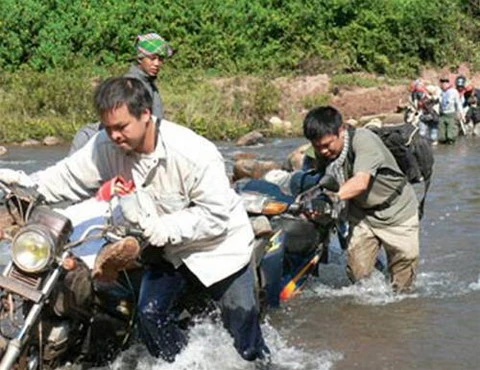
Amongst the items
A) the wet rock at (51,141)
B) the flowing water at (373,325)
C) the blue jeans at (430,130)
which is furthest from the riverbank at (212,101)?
the flowing water at (373,325)

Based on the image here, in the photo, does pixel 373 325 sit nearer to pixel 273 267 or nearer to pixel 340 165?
pixel 273 267

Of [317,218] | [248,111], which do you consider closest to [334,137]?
[317,218]

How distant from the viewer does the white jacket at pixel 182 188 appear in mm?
4074

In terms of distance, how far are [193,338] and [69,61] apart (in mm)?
22618

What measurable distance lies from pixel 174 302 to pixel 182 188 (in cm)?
68

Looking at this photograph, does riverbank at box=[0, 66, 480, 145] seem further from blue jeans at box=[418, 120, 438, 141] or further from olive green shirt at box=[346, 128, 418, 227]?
olive green shirt at box=[346, 128, 418, 227]

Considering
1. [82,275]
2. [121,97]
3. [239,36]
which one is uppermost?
[121,97]

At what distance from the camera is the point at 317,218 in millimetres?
6082

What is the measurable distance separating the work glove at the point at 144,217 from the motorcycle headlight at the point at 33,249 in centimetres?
35

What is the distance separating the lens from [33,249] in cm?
363

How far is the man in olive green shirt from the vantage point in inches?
230

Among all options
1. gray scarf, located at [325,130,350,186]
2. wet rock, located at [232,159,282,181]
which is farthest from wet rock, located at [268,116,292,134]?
gray scarf, located at [325,130,350,186]

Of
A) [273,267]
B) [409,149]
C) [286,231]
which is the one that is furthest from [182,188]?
[409,149]

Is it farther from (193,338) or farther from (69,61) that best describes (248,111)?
(193,338)
